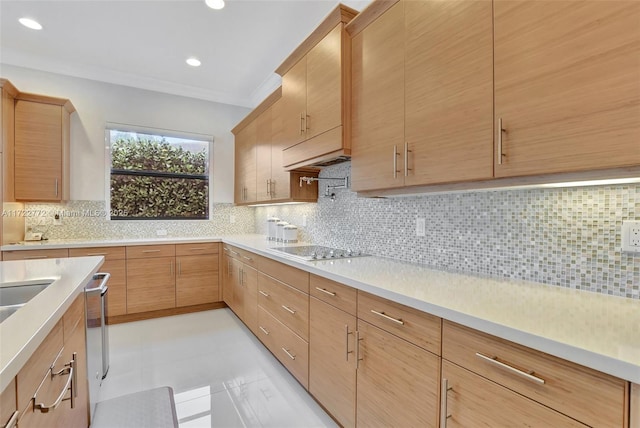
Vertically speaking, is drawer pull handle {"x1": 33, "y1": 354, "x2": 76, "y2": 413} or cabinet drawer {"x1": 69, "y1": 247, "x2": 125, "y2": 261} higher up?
cabinet drawer {"x1": 69, "y1": 247, "x2": 125, "y2": 261}

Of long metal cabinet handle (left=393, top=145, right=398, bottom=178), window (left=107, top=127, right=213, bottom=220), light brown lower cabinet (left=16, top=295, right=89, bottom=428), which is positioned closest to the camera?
light brown lower cabinet (left=16, top=295, right=89, bottom=428)

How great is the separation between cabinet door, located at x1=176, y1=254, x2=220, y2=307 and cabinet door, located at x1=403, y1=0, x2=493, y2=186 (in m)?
3.10

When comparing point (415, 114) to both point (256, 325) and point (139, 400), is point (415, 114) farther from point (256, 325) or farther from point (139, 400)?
point (139, 400)

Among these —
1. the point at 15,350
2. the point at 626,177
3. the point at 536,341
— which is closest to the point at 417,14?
the point at 626,177

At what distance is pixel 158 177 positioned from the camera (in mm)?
4160

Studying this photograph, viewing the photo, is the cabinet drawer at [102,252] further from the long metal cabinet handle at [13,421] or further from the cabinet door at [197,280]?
the long metal cabinet handle at [13,421]

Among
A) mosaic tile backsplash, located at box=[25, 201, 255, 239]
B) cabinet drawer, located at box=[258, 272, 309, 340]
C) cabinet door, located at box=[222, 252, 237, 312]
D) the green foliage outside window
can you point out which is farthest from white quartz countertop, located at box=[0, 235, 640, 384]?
the green foliage outside window

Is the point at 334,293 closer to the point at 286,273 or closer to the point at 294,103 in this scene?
the point at 286,273

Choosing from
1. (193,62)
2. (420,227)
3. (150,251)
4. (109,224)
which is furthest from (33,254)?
(420,227)

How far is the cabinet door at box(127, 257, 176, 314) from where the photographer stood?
3453 mm

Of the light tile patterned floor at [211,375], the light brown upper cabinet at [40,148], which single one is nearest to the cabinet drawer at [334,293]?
the light tile patterned floor at [211,375]

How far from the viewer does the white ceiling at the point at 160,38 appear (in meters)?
2.53

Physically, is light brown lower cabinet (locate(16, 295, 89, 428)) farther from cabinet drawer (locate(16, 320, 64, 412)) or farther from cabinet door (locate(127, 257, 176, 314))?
cabinet door (locate(127, 257, 176, 314))

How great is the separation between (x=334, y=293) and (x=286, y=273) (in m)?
0.64
